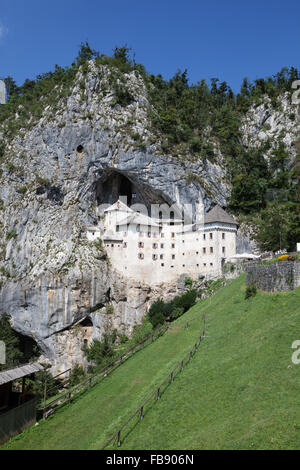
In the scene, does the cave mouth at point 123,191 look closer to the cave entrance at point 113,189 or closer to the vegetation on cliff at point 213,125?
the cave entrance at point 113,189

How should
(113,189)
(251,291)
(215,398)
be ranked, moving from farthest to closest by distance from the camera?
(113,189) → (251,291) → (215,398)

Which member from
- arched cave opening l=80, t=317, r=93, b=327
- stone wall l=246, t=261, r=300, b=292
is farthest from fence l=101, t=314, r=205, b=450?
arched cave opening l=80, t=317, r=93, b=327

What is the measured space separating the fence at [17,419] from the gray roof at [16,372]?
5.01ft

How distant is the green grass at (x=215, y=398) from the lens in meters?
13.8

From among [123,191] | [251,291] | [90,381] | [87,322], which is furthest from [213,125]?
[90,381]

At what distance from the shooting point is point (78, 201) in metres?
62.6

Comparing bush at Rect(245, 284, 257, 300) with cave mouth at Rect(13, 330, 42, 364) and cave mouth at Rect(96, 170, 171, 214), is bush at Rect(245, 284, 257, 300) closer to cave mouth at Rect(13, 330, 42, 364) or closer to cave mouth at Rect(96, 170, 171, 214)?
cave mouth at Rect(96, 170, 171, 214)

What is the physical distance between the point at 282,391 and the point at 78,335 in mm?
45160

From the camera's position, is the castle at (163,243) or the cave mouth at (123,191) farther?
the cave mouth at (123,191)

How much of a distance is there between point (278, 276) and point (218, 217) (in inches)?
1092

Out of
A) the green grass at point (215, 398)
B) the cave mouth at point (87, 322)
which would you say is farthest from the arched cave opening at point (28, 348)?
the green grass at point (215, 398)

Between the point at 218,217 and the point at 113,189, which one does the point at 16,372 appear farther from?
the point at 113,189

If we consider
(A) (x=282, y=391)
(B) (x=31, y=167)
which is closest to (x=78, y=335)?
(B) (x=31, y=167)

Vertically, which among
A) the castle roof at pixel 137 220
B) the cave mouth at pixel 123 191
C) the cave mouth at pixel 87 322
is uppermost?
the cave mouth at pixel 123 191
